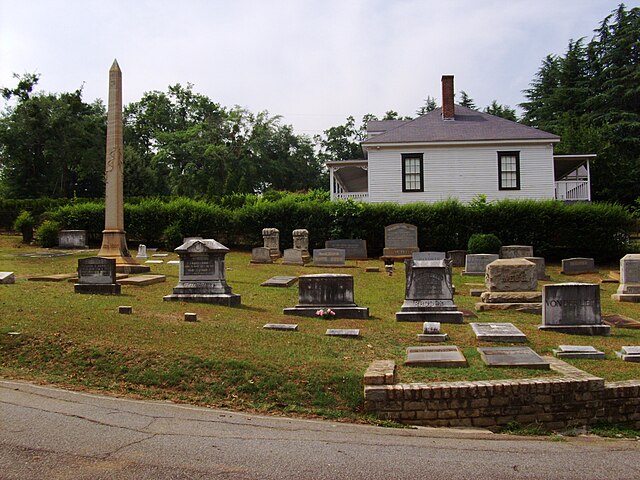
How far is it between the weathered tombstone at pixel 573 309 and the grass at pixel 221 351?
36 cm

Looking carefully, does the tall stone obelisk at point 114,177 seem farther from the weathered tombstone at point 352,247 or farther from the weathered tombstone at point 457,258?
the weathered tombstone at point 457,258

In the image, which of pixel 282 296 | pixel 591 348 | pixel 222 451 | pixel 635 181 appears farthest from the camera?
pixel 635 181

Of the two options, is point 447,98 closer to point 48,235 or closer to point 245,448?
point 48,235

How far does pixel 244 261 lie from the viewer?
25984 mm

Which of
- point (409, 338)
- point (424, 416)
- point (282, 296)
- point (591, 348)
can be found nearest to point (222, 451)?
point (424, 416)

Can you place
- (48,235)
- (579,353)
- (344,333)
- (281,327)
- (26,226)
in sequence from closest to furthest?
1. (579,353)
2. (344,333)
3. (281,327)
4. (48,235)
5. (26,226)

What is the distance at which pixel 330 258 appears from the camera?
2506cm

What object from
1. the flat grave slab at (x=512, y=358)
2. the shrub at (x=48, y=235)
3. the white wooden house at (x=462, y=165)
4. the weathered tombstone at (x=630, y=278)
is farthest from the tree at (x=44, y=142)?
the flat grave slab at (x=512, y=358)

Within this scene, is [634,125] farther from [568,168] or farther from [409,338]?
[409,338]

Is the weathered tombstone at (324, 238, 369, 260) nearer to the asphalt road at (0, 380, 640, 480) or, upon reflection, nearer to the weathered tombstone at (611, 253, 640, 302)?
the weathered tombstone at (611, 253, 640, 302)

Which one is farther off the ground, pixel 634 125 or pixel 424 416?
pixel 634 125

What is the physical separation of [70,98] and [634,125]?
4739cm

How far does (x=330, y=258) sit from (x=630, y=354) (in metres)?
16.2

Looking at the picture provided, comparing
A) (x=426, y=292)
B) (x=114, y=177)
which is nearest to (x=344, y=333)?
(x=426, y=292)
